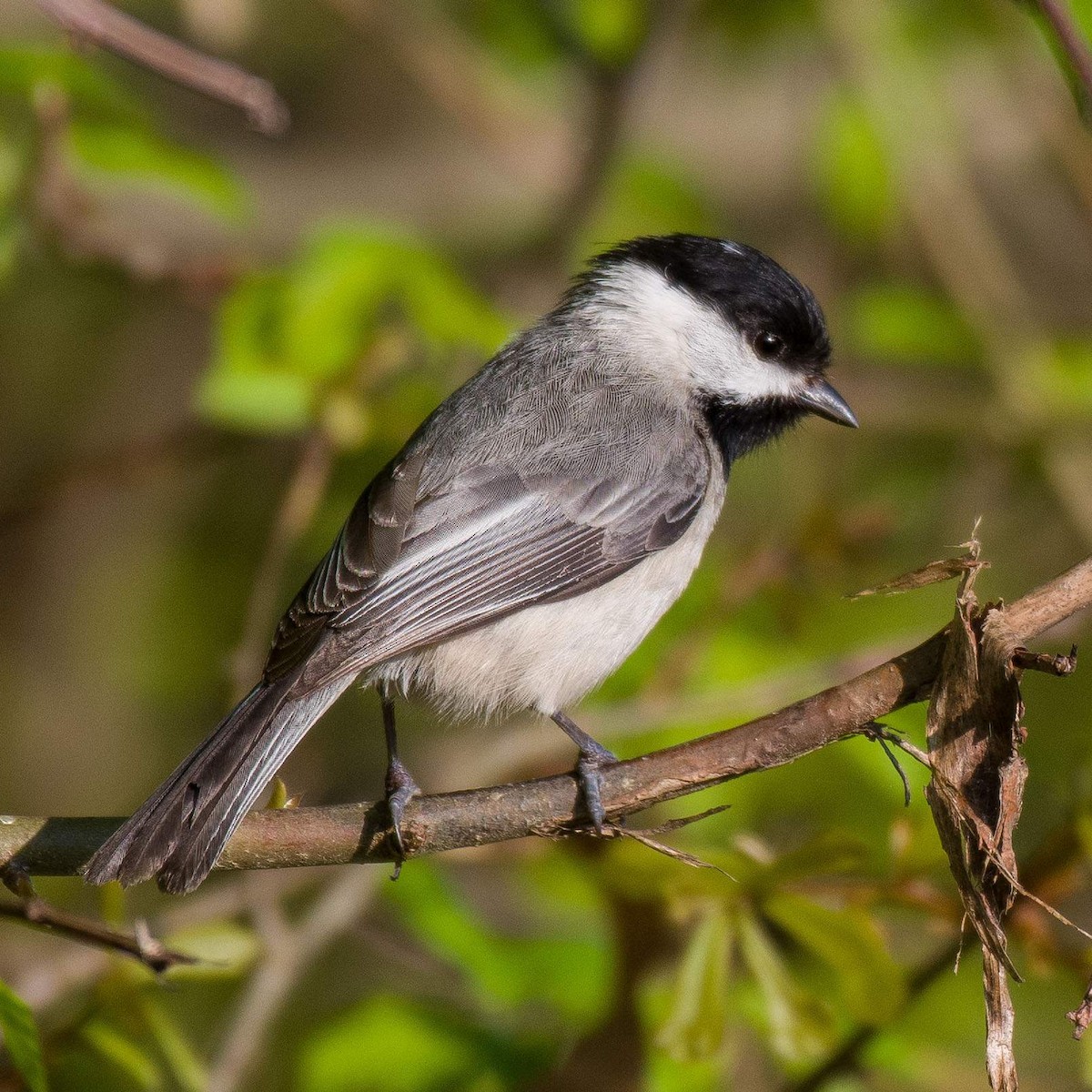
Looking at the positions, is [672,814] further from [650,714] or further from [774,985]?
[774,985]

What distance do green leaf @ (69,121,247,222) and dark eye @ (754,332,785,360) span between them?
3.25 feet

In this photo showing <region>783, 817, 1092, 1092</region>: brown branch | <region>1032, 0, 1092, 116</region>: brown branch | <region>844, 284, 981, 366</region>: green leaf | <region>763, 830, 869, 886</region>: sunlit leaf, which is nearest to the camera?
<region>1032, 0, 1092, 116</region>: brown branch

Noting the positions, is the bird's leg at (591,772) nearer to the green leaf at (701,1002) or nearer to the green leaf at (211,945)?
the green leaf at (701,1002)

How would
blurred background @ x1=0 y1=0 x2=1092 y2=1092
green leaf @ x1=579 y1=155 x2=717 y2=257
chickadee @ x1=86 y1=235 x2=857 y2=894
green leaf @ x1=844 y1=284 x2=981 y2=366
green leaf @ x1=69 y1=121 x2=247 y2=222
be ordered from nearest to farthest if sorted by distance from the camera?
chickadee @ x1=86 y1=235 x2=857 y2=894, blurred background @ x1=0 y1=0 x2=1092 y2=1092, green leaf @ x1=69 y1=121 x2=247 y2=222, green leaf @ x1=844 y1=284 x2=981 y2=366, green leaf @ x1=579 y1=155 x2=717 y2=257

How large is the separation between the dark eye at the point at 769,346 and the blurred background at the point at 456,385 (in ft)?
1.51

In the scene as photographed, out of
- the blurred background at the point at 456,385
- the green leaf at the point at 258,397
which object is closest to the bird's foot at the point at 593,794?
the blurred background at the point at 456,385

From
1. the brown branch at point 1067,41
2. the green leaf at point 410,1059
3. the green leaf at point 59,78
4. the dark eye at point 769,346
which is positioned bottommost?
the green leaf at point 410,1059

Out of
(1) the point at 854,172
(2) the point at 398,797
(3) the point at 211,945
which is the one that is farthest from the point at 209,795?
(1) the point at 854,172

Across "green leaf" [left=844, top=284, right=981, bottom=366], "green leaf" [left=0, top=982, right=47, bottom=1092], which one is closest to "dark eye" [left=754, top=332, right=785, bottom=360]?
"green leaf" [left=844, top=284, right=981, bottom=366]

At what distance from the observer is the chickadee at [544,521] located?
1.90m

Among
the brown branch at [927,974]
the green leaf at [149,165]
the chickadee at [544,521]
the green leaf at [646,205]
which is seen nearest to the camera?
the brown branch at [927,974]

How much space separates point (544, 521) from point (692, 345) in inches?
21.3

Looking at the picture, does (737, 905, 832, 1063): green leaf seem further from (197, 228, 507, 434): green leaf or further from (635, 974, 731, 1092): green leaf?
(197, 228, 507, 434): green leaf

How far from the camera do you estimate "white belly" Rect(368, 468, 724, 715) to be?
2131 millimetres
